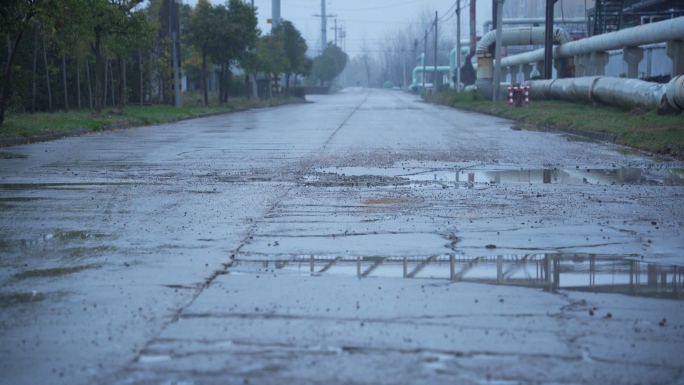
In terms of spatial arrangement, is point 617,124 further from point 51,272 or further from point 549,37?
point 549,37

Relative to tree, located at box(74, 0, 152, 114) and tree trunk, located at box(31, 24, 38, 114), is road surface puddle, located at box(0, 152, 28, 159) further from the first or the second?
tree trunk, located at box(31, 24, 38, 114)

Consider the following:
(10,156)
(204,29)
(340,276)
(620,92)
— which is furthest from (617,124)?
(204,29)

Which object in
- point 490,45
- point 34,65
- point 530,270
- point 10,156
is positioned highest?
point 490,45

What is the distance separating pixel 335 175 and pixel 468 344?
8.63 meters

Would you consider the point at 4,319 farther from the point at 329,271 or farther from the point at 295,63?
the point at 295,63

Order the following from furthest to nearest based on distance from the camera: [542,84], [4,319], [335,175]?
[542,84] < [335,175] < [4,319]

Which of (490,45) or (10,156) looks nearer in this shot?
(10,156)

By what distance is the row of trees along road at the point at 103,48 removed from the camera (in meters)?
23.2

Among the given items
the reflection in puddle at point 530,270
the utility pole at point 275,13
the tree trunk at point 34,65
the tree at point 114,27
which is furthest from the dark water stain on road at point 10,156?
the utility pole at point 275,13

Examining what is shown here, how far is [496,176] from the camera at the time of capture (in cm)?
1323

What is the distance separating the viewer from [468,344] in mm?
4766

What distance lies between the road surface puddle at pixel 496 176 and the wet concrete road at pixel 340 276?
0.10 metres

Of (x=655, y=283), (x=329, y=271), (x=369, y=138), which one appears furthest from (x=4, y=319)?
(x=369, y=138)

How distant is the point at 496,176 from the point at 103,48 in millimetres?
25986
